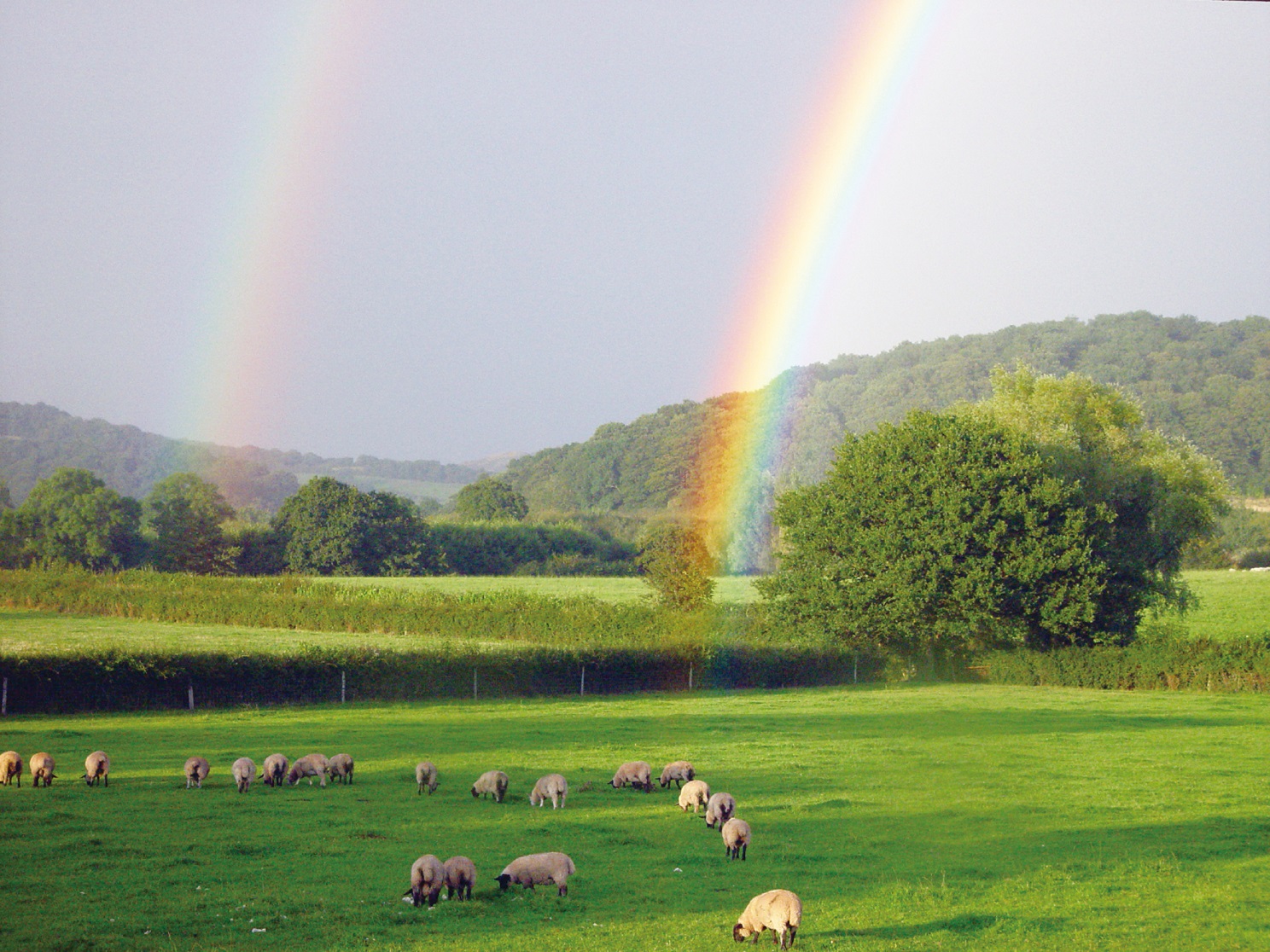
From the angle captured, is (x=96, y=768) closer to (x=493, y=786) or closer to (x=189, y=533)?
(x=493, y=786)

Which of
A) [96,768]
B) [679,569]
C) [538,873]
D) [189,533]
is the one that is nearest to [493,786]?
[538,873]

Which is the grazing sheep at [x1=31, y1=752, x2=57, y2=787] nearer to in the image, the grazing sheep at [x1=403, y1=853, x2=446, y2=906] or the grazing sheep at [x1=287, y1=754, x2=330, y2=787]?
the grazing sheep at [x1=287, y1=754, x2=330, y2=787]

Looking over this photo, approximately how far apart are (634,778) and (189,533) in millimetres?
78408

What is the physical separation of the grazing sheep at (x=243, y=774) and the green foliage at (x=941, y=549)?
33.5 m

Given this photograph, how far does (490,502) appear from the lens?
418 feet

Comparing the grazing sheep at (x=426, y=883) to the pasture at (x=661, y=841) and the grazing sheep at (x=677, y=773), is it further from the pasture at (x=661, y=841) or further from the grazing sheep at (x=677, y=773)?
the grazing sheep at (x=677, y=773)

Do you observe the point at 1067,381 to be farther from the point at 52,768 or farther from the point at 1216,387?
the point at 1216,387

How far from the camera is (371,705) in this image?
37.7m

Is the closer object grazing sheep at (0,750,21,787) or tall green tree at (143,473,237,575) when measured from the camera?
grazing sheep at (0,750,21,787)

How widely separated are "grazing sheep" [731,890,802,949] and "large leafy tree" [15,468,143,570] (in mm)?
86801

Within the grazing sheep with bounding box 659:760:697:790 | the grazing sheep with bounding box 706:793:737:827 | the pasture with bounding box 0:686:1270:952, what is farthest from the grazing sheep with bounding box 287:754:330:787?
the grazing sheep with bounding box 706:793:737:827

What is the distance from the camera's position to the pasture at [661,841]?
11883mm

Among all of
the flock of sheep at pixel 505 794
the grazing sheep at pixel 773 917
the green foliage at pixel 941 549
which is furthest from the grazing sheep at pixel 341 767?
the green foliage at pixel 941 549

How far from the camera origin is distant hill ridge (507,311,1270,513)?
358ft
